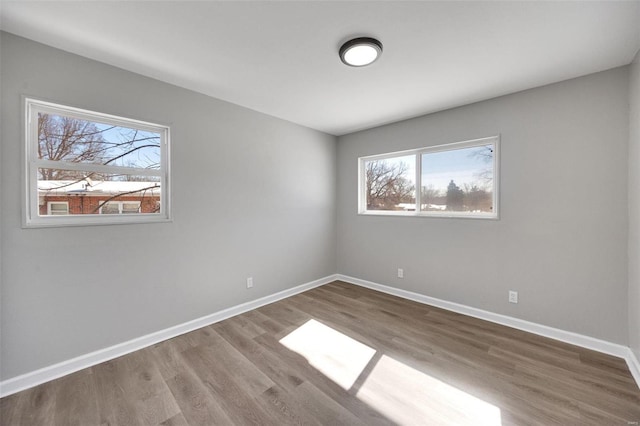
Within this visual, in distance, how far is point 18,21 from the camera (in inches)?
63.2

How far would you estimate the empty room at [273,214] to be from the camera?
1.62m

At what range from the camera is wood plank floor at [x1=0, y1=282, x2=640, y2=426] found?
154 centimetres

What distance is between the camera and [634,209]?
196 centimetres

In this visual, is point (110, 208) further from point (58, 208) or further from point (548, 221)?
point (548, 221)

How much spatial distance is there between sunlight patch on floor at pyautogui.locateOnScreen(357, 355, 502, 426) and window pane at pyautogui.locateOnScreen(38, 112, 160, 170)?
2.75m

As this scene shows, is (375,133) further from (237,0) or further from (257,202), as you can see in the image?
(237,0)

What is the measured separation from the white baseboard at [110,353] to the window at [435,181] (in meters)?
2.34

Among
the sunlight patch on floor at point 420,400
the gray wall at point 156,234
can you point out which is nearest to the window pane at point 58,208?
the gray wall at point 156,234

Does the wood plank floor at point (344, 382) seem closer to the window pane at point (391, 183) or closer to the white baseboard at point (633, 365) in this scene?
the white baseboard at point (633, 365)

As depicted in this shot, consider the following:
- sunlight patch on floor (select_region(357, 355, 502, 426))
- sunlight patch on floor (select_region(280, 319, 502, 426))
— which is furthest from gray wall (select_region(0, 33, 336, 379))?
sunlight patch on floor (select_region(357, 355, 502, 426))

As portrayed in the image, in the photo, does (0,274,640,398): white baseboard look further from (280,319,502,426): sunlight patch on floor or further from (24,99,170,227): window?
(24,99,170,227): window

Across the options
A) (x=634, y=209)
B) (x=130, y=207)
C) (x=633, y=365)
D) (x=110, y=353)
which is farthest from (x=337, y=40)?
(x=633, y=365)

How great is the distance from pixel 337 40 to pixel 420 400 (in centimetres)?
261

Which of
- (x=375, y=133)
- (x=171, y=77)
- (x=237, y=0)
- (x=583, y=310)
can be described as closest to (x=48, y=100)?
(x=171, y=77)
